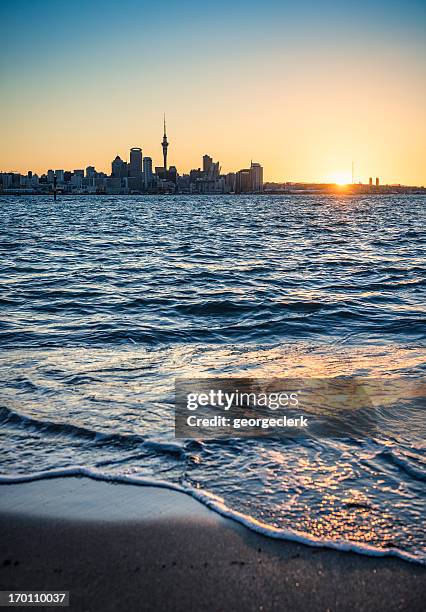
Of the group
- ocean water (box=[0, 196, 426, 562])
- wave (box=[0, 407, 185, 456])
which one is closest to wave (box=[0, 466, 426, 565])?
ocean water (box=[0, 196, 426, 562])

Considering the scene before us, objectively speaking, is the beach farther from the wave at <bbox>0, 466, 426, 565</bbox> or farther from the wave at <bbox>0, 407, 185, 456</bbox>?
the wave at <bbox>0, 407, 185, 456</bbox>

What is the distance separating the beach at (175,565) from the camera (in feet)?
9.64

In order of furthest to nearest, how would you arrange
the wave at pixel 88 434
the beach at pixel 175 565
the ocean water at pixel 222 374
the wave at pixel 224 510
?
the wave at pixel 88 434 → the ocean water at pixel 222 374 → the wave at pixel 224 510 → the beach at pixel 175 565

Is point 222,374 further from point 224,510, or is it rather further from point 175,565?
point 175,565

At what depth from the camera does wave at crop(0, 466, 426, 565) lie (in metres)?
3.36

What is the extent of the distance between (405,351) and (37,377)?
18.5 feet

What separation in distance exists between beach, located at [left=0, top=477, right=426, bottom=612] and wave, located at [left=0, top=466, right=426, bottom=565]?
0.05 m

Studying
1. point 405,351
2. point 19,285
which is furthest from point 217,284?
point 405,351

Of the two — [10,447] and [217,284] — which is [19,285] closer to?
[217,284]

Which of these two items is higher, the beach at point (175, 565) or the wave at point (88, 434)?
the wave at point (88, 434)

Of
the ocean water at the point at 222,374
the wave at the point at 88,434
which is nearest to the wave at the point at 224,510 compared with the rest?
the ocean water at the point at 222,374

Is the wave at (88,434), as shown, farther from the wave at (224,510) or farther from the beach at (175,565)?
the beach at (175,565)

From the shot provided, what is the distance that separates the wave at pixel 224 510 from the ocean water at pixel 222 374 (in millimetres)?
17

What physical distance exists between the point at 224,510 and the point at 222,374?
3457 millimetres
